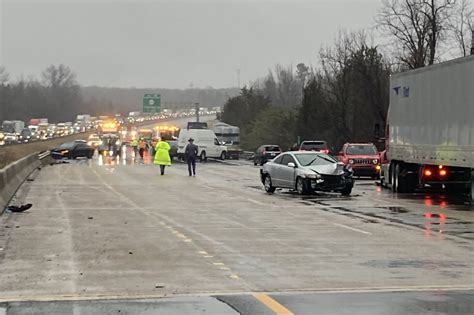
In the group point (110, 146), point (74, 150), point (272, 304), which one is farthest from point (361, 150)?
point (110, 146)

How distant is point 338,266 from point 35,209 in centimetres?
1127

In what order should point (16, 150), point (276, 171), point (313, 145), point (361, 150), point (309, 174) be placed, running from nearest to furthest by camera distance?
point (309, 174) < point (276, 171) < point (361, 150) < point (313, 145) < point (16, 150)

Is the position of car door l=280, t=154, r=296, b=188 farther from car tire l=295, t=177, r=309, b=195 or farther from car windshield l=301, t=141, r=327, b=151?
car windshield l=301, t=141, r=327, b=151

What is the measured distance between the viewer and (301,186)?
2555cm

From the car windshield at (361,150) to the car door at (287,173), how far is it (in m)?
12.0

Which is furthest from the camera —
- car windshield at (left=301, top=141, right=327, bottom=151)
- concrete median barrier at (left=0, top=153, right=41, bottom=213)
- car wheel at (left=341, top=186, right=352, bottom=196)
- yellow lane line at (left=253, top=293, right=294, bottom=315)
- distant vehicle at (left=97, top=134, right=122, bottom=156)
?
distant vehicle at (left=97, top=134, right=122, bottom=156)

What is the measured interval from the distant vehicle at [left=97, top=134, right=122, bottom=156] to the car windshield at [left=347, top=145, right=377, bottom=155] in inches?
1235

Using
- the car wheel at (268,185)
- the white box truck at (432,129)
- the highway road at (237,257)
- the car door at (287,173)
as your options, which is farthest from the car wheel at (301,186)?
the white box truck at (432,129)

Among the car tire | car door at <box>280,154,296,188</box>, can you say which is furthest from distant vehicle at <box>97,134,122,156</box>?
the car tire

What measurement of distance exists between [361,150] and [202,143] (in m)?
25.0

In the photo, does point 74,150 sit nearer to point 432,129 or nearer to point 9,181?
point 9,181

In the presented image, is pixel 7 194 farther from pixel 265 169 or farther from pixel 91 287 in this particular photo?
pixel 91 287

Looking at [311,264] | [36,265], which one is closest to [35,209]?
[36,265]

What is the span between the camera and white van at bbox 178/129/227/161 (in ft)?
203
